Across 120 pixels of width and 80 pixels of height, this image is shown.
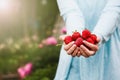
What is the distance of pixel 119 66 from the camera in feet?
10.5

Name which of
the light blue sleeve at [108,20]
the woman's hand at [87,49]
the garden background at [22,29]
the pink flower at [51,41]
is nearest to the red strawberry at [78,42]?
the woman's hand at [87,49]

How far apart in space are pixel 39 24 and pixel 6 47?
990mm

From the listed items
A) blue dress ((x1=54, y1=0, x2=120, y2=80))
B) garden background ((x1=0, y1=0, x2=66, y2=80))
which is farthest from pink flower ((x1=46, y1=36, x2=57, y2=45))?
blue dress ((x1=54, y1=0, x2=120, y2=80))

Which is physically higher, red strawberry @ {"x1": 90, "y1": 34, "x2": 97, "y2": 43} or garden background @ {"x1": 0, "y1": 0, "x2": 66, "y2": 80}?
garden background @ {"x1": 0, "y1": 0, "x2": 66, "y2": 80}

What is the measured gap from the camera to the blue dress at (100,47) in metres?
3.13

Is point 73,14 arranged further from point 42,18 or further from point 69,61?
point 42,18

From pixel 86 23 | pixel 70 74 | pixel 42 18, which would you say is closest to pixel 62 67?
pixel 70 74

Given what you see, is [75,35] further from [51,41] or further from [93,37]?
[51,41]

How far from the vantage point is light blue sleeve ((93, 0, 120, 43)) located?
3055 millimetres

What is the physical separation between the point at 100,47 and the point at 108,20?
0.19 m

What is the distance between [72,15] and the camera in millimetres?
3186

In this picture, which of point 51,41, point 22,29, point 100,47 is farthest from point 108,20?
point 22,29

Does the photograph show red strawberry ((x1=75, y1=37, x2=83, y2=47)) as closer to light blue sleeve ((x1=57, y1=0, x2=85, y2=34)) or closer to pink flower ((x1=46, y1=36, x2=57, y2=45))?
light blue sleeve ((x1=57, y1=0, x2=85, y2=34))

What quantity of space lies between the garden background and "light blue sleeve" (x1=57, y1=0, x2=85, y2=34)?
4907 millimetres
